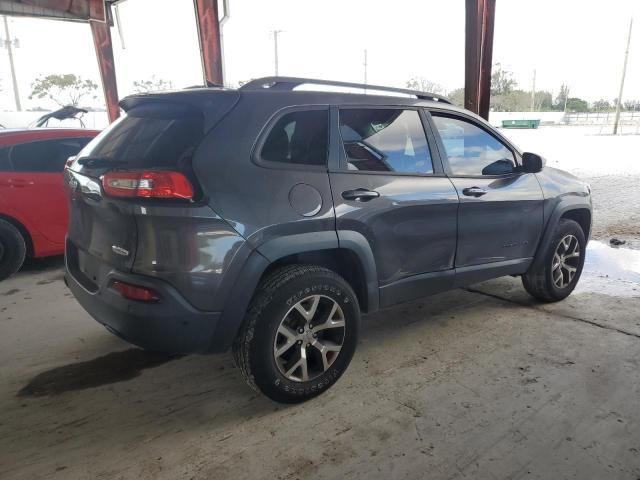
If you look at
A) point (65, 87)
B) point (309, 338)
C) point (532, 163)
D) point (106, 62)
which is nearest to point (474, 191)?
point (532, 163)

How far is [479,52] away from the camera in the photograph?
318 inches

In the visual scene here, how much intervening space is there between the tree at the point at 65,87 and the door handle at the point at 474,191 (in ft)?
125

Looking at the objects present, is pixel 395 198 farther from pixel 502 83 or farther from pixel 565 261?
pixel 502 83

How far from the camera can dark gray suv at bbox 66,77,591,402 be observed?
2283 millimetres

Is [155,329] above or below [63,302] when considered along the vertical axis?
above

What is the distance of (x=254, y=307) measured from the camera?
2.50 m

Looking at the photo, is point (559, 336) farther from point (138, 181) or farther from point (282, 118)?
point (138, 181)

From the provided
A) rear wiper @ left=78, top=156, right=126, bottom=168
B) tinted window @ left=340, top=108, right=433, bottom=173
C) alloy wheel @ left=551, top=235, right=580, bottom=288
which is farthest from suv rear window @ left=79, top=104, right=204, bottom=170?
alloy wheel @ left=551, top=235, right=580, bottom=288

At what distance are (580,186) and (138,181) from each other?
3.88 meters

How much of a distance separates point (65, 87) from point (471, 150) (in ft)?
132

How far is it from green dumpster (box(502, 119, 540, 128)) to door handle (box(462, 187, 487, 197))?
1940 inches

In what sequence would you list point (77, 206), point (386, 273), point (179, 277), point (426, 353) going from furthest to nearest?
point (426, 353) → point (386, 273) → point (77, 206) → point (179, 277)

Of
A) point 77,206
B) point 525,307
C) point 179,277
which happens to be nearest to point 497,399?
point 525,307

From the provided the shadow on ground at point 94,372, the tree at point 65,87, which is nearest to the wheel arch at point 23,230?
the shadow on ground at point 94,372
